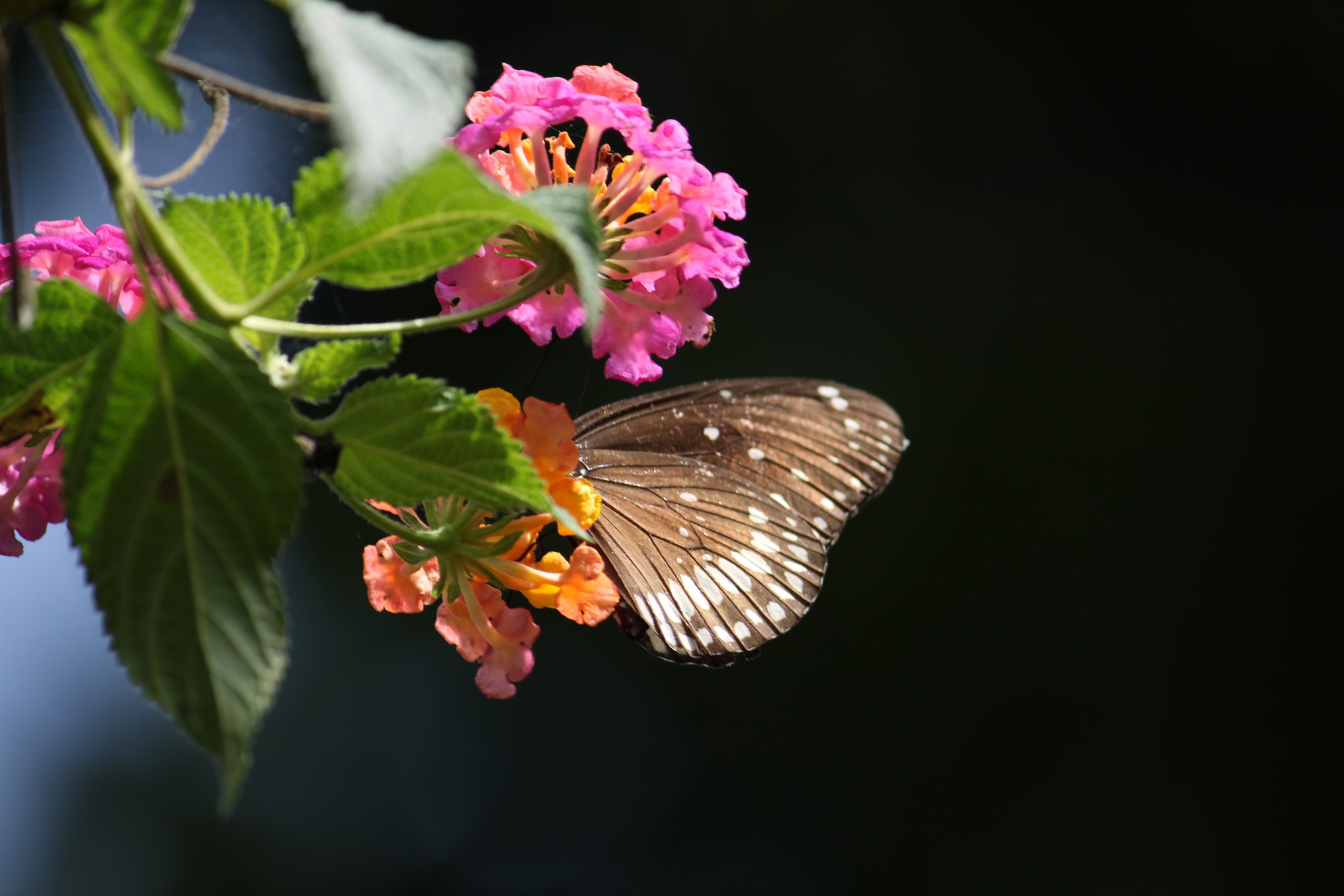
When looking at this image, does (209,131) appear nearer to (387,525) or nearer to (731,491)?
(387,525)

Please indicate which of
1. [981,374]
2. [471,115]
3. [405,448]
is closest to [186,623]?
[405,448]

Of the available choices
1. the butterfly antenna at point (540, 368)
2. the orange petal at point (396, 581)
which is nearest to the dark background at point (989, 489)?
the butterfly antenna at point (540, 368)

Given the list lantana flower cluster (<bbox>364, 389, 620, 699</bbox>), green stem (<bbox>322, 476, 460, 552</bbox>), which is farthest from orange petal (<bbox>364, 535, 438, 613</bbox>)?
green stem (<bbox>322, 476, 460, 552</bbox>)

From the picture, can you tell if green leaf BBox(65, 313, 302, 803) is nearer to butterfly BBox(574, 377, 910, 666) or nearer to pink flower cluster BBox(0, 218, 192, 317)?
pink flower cluster BBox(0, 218, 192, 317)

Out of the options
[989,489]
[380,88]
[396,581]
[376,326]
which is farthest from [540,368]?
[989,489]

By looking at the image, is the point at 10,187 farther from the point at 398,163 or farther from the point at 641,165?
the point at 641,165

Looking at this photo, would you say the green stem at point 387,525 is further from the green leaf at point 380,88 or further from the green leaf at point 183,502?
the green leaf at point 380,88
